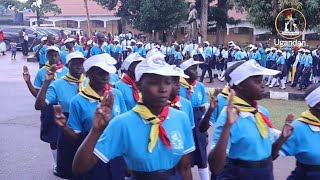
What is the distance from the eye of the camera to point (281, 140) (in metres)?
3.78

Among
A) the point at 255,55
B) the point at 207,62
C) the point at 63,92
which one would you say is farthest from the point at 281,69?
the point at 63,92

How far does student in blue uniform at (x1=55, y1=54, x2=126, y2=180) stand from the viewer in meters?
4.21

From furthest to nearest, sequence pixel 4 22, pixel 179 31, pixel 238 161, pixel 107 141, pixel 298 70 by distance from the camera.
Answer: pixel 4 22, pixel 179 31, pixel 298 70, pixel 238 161, pixel 107 141

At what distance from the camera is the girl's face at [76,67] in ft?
18.6

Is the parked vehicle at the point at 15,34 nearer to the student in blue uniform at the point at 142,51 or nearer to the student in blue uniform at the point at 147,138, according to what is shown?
the student in blue uniform at the point at 142,51

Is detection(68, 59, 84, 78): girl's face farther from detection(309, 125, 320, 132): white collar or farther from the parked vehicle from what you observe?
the parked vehicle

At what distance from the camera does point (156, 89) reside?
10.2 feet

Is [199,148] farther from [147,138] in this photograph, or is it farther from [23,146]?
[23,146]

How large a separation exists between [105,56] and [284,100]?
442 inches

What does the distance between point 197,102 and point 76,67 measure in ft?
5.25

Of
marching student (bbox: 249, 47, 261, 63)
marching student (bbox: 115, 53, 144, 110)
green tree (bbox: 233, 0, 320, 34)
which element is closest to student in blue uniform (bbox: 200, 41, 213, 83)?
marching student (bbox: 249, 47, 261, 63)

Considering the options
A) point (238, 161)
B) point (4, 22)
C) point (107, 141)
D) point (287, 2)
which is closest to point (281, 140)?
point (238, 161)

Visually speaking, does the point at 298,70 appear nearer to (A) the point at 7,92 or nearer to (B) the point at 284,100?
(B) the point at 284,100

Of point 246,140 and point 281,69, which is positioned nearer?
point 246,140
